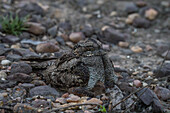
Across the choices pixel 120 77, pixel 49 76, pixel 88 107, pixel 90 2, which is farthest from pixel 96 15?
pixel 88 107

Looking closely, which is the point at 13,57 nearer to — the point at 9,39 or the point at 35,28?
the point at 9,39

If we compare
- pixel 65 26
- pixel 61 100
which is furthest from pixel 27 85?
pixel 65 26

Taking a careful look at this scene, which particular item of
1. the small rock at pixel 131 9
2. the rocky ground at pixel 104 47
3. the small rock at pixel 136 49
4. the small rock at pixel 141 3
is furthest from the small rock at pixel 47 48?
the small rock at pixel 141 3

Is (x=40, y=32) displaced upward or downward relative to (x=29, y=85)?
upward

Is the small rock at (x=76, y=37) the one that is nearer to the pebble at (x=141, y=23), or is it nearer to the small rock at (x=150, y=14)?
the pebble at (x=141, y=23)

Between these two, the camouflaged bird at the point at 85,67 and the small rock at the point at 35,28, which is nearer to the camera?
the camouflaged bird at the point at 85,67

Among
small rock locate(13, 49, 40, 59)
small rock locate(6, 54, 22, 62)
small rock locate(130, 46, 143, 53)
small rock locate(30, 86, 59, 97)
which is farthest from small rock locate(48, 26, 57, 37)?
small rock locate(30, 86, 59, 97)

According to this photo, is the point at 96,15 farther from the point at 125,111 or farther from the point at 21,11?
the point at 125,111
